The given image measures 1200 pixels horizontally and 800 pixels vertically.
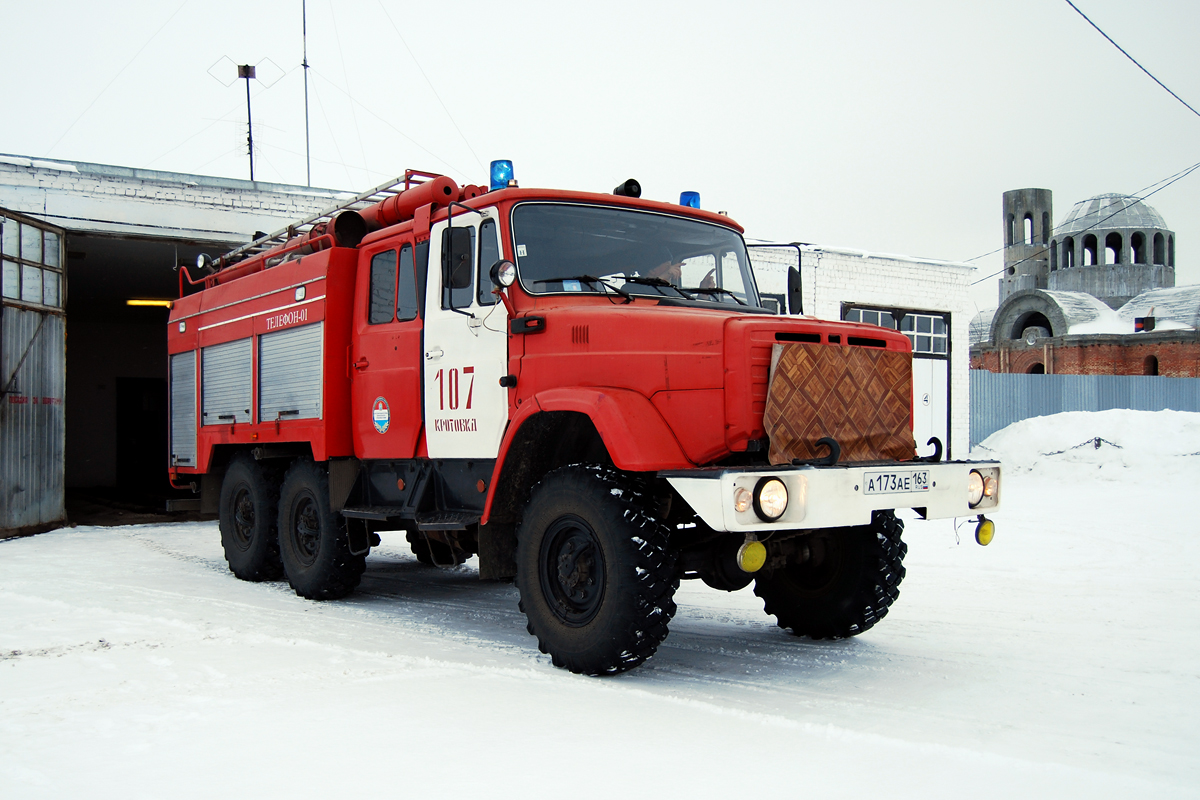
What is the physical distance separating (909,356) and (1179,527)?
343 inches

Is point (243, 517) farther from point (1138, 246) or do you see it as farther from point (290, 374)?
point (1138, 246)

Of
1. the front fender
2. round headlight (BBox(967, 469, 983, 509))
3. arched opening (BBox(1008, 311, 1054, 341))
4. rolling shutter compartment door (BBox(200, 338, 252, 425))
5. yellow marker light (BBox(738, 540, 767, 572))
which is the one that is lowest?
yellow marker light (BBox(738, 540, 767, 572))

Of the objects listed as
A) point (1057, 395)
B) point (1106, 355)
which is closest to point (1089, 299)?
point (1106, 355)

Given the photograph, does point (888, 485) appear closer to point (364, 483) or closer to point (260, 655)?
point (260, 655)

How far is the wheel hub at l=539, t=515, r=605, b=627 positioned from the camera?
5.29 metres

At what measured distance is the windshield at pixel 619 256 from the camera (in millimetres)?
6023

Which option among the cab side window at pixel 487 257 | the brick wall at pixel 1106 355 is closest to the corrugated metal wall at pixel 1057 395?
the brick wall at pixel 1106 355

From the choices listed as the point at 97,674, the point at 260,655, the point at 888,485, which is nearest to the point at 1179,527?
the point at 888,485

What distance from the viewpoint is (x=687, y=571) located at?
5781 millimetres

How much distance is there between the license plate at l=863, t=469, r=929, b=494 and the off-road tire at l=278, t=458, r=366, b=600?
452 cm

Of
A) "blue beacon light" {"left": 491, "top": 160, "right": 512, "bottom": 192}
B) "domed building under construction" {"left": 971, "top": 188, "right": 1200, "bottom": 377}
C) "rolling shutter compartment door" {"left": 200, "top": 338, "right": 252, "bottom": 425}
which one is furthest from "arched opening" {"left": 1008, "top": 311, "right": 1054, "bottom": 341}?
"blue beacon light" {"left": 491, "top": 160, "right": 512, "bottom": 192}

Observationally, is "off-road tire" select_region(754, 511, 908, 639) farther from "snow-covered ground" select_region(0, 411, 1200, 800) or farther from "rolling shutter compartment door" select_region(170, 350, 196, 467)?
"rolling shutter compartment door" select_region(170, 350, 196, 467)

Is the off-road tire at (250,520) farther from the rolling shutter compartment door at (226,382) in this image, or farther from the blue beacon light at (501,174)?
the blue beacon light at (501,174)

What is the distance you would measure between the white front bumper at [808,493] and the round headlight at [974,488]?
0.39 m
